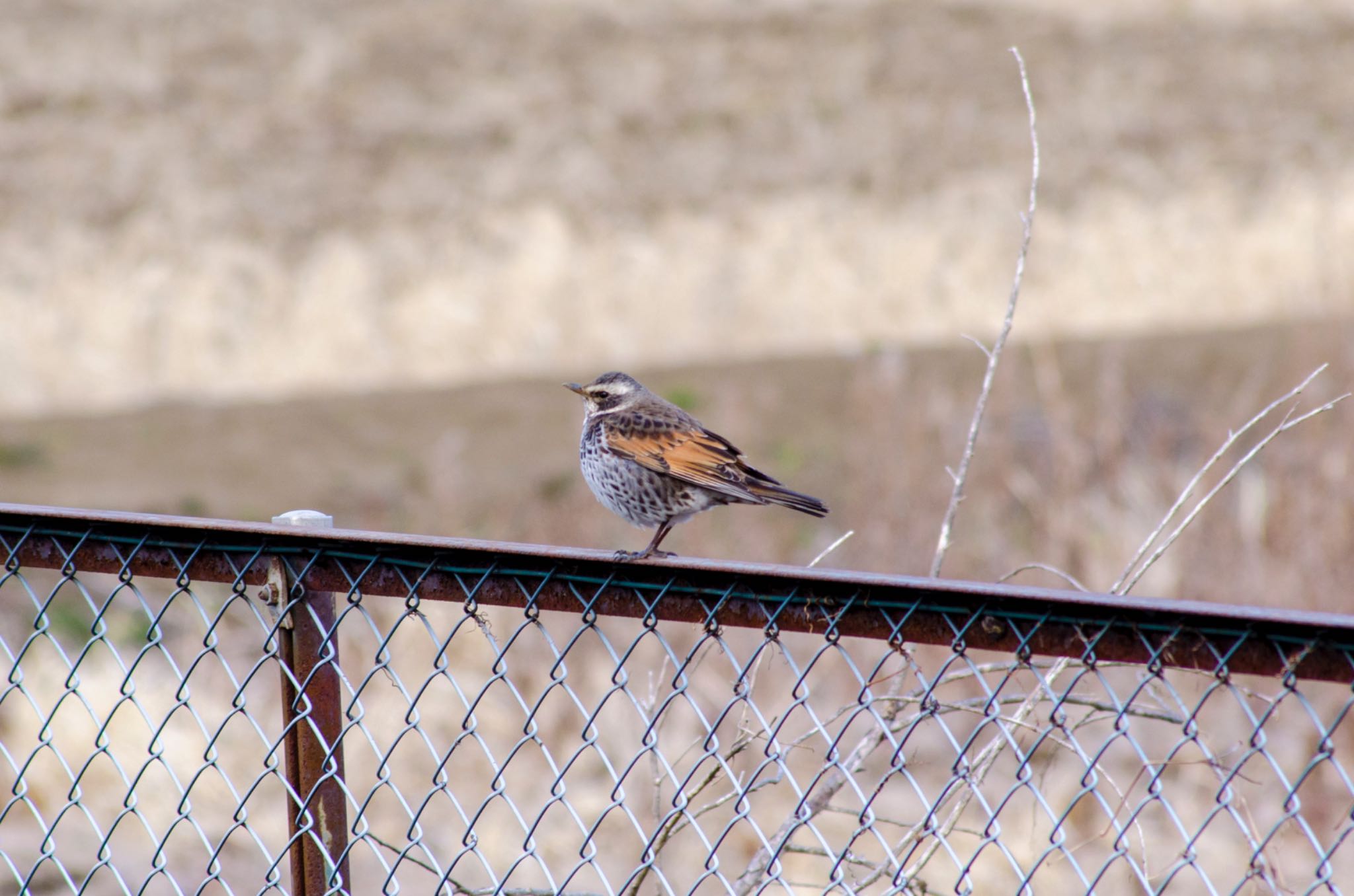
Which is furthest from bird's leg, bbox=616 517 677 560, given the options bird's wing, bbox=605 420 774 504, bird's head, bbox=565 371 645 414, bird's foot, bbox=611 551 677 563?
bird's head, bbox=565 371 645 414

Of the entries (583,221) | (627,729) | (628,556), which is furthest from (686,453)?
(583,221)

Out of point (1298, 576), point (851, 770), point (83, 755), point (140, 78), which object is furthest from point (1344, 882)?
point (140, 78)

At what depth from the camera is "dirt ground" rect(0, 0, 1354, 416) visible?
25.2 meters

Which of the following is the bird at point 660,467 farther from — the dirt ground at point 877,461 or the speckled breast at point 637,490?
the dirt ground at point 877,461

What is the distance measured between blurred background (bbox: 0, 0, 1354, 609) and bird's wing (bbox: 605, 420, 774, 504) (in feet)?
24.4

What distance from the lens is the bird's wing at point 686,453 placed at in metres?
4.56

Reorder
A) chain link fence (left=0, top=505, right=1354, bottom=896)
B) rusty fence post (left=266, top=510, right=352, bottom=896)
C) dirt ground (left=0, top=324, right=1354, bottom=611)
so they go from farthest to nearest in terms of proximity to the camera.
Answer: dirt ground (left=0, top=324, right=1354, bottom=611)
rusty fence post (left=266, top=510, right=352, bottom=896)
chain link fence (left=0, top=505, right=1354, bottom=896)

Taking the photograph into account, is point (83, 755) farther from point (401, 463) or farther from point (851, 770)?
point (401, 463)

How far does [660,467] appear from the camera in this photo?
473 cm

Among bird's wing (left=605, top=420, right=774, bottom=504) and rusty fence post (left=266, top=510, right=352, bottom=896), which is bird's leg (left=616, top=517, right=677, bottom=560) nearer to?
bird's wing (left=605, top=420, right=774, bottom=504)

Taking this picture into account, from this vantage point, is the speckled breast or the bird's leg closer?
the bird's leg

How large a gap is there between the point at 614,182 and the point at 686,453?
24.6 meters

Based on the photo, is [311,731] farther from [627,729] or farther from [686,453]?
[627,729]

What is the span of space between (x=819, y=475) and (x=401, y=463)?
4742 mm
